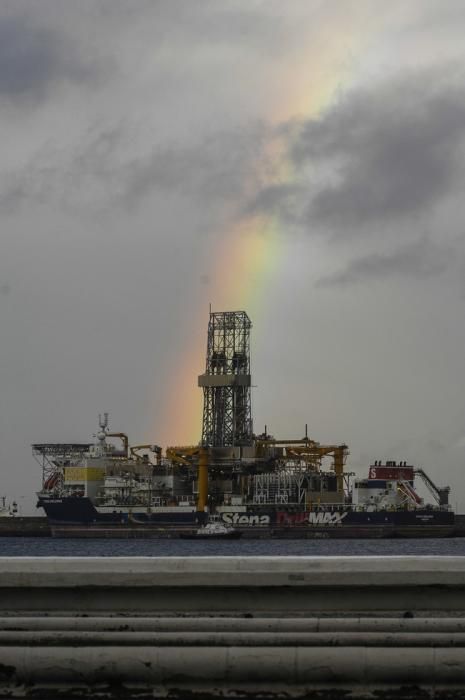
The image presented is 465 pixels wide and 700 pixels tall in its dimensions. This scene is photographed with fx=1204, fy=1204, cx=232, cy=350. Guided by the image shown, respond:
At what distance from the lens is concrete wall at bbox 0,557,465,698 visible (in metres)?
6.77

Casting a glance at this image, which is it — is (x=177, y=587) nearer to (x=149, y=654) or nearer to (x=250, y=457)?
(x=149, y=654)

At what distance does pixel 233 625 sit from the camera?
23.3ft

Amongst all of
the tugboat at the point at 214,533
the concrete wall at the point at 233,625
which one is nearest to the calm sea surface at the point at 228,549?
the tugboat at the point at 214,533

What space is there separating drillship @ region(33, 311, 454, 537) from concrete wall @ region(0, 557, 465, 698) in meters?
90.2

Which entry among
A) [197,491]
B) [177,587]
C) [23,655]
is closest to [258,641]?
[177,587]

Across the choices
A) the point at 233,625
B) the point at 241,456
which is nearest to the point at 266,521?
the point at 241,456

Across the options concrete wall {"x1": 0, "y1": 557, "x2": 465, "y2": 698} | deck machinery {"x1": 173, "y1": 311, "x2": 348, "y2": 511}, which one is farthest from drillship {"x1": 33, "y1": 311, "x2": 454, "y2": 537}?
concrete wall {"x1": 0, "y1": 557, "x2": 465, "y2": 698}

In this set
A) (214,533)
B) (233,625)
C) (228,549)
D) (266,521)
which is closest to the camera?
(233,625)

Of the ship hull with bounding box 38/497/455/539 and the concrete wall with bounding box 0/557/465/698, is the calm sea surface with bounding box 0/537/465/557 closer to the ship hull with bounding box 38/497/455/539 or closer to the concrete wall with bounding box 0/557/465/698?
the ship hull with bounding box 38/497/455/539

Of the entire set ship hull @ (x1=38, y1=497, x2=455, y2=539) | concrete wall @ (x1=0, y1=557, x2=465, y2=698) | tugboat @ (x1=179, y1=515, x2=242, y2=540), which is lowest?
concrete wall @ (x1=0, y1=557, x2=465, y2=698)

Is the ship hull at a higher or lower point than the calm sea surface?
higher

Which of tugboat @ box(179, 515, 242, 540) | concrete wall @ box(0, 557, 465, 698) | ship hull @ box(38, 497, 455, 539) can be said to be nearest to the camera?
concrete wall @ box(0, 557, 465, 698)

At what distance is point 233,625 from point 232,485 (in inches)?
3959

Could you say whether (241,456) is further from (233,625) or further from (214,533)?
(233,625)
